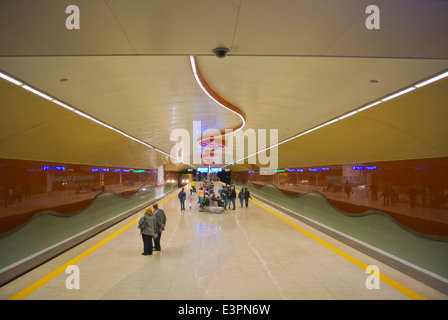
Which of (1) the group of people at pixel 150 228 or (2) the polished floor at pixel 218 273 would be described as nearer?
(2) the polished floor at pixel 218 273

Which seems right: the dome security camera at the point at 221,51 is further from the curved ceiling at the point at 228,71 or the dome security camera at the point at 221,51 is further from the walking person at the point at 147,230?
the walking person at the point at 147,230

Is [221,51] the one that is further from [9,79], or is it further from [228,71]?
[9,79]

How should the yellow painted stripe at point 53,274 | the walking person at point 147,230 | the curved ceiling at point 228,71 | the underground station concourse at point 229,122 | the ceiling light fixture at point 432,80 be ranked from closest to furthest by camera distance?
the curved ceiling at point 228,71, the underground station concourse at point 229,122, the ceiling light fixture at point 432,80, the yellow painted stripe at point 53,274, the walking person at point 147,230

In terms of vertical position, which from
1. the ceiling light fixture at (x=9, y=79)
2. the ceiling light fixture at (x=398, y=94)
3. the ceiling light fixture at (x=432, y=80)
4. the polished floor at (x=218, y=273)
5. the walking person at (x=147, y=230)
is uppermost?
the ceiling light fixture at (x=398, y=94)

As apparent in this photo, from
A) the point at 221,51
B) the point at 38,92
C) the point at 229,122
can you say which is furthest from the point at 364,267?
the point at 38,92

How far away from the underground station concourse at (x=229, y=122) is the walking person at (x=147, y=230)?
4cm

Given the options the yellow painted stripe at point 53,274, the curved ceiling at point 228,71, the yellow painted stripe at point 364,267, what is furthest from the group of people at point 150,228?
the yellow painted stripe at point 364,267

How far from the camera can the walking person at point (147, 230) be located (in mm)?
6953

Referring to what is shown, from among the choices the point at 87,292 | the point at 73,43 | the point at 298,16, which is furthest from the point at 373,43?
the point at 87,292

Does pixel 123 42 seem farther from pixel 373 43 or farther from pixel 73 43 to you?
pixel 373 43

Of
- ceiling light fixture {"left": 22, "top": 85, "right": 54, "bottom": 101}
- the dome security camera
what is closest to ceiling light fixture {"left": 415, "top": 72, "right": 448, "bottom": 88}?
the dome security camera

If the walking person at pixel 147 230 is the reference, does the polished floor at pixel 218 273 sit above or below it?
below

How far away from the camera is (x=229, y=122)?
418 inches

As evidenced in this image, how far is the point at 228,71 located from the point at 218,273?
12.2 feet
